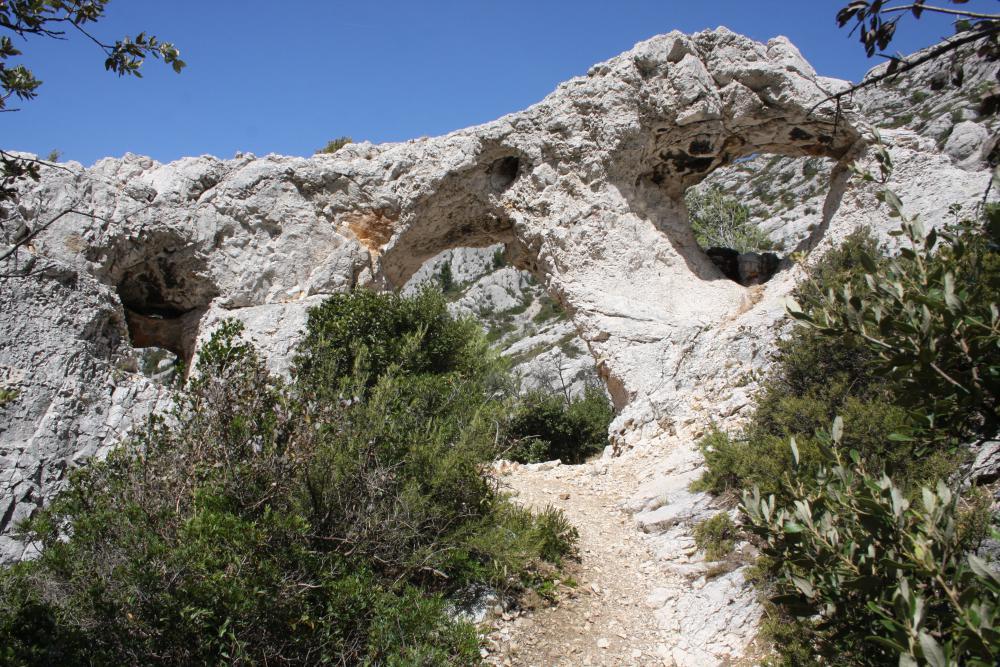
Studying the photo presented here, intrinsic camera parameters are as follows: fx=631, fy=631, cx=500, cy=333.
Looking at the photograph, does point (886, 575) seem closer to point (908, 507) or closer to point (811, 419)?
point (908, 507)

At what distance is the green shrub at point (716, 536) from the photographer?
6.04 m

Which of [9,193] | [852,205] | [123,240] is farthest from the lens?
[852,205]

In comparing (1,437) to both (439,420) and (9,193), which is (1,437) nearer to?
(439,420)

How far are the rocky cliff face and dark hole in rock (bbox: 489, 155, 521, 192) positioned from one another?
55 millimetres

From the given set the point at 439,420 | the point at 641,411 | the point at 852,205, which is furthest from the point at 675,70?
the point at 439,420

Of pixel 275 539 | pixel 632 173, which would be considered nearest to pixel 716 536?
pixel 275 539

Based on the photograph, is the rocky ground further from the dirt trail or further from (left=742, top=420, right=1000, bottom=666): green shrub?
(left=742, top=420, right=1000, bottom=666): green shrub

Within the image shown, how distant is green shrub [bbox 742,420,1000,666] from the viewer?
1.80 m

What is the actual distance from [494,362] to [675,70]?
7.02m

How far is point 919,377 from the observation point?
2287 millimetres

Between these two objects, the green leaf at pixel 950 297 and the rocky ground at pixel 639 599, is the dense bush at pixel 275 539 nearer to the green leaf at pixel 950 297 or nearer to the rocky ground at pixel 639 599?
the rocky ground at pixel 639 599

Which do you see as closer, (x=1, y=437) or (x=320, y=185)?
(x=1, y=437)

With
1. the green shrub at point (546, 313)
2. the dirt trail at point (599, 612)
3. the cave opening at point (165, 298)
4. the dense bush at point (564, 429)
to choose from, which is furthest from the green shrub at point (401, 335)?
the green shrub at point (546, 313)

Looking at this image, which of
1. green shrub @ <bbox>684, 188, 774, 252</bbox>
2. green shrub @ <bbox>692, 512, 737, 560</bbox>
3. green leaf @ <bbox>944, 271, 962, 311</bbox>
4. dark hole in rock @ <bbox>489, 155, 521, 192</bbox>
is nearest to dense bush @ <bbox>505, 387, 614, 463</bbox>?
dark hole in rock @ <bbox>489, 155, 521, 192</bbox>
